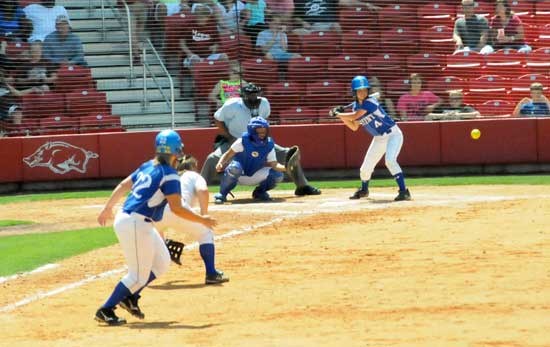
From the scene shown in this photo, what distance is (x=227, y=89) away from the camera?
22.0m

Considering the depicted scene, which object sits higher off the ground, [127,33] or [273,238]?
[127,33]

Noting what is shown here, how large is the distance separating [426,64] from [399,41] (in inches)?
29.4

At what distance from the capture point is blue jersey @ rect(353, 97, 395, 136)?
55.8 ft

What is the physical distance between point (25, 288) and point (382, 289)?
11.6 ft

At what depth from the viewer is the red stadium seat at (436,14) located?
23719mm

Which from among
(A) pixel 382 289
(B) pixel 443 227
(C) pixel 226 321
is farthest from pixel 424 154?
(C) pixel 226 321

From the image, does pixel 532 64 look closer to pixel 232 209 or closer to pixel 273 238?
pixel 232 209

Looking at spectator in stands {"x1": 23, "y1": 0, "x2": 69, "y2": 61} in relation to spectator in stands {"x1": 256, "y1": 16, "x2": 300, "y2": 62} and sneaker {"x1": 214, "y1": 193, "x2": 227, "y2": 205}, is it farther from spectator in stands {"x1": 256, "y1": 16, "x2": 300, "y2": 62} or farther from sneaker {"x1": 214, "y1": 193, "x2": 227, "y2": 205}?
sneaker {"x1": 214, "y1": 193, "x2": 227, "y2": 205}

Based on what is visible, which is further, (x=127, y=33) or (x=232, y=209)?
(x=127, y=33)

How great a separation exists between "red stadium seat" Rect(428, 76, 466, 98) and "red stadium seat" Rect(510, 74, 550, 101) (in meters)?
1.06

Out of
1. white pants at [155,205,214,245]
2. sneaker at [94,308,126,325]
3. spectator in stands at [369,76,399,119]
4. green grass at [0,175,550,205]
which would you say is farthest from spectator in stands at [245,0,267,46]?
sneaker at [94,308,126,325]

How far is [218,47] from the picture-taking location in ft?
74.4

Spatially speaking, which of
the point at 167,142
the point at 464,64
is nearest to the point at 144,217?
the point at 167,142

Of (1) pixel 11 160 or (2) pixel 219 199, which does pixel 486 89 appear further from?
(1) pixel 11 160
